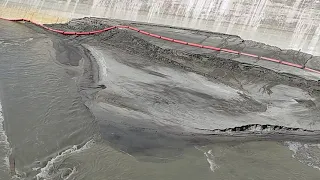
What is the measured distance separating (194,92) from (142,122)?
274cm

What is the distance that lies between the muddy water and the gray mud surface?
749 mm

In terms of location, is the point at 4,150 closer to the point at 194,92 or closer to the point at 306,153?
the point at 194,92

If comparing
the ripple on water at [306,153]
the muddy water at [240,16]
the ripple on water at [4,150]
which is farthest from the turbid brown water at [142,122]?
the muddy water at [240,16]

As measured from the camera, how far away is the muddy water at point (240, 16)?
18.1 m

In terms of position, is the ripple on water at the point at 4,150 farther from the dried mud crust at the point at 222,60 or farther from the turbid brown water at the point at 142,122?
the dried mud crust at the point at 222,60

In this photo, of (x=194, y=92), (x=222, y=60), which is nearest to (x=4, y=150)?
(x=194, y=92)

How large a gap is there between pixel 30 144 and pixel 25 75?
6.25 m

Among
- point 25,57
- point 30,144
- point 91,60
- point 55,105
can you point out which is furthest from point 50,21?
point 30,144

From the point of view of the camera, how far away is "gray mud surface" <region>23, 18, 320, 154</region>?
41.7 feet

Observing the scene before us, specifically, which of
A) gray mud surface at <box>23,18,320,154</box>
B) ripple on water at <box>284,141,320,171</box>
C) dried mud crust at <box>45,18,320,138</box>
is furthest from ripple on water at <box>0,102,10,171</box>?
ripple on water at <box>284,141,320,171</box>

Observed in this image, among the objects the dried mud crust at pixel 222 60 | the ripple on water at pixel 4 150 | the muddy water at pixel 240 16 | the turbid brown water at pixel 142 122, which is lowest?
the ripple on water at pixel 4 150

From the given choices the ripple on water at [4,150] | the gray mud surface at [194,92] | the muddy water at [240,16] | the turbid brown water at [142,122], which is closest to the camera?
the turbid brown water at [142,122]

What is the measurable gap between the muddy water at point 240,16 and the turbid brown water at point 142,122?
287 cm

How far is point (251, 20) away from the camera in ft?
64.0
